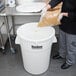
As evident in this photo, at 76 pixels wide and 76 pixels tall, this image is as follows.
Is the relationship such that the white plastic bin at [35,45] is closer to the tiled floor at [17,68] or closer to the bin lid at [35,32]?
the bin lid at [35,32]

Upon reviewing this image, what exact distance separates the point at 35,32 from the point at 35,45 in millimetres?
255

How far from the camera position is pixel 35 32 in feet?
6.03

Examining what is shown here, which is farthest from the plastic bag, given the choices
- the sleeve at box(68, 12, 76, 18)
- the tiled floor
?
the tiled floor

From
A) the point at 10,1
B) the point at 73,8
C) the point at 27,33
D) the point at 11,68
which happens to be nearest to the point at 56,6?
the point at 73,8

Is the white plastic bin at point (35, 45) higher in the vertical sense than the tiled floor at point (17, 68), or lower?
higher

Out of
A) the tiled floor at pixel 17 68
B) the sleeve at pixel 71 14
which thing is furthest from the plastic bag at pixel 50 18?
the tiled floor at pixel 17 68

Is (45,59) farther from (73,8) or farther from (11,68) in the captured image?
(73,8)

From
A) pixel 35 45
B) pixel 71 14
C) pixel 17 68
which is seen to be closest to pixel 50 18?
pixel 71 14

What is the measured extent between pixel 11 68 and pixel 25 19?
1023mm

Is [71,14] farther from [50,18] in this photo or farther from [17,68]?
[17,68]

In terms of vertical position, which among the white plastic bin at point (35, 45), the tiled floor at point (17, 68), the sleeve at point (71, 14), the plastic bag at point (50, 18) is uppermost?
the sleeve at point (71, 14)

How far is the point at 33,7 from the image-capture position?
86.4 inches

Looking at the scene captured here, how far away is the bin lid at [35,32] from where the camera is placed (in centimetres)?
170

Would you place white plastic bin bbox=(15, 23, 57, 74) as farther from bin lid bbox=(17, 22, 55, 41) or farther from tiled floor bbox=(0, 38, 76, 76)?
tiled floor bbox=(0, 38, 76, 76)
